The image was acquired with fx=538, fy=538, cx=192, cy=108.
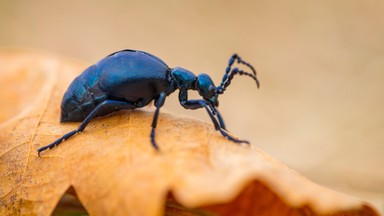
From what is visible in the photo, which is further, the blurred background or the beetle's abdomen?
the blurred background

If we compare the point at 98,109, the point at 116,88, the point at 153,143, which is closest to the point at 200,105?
the point at 116,88

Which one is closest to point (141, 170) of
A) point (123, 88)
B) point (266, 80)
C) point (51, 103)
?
point (123, 88)

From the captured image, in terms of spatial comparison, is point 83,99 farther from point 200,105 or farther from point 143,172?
point 143,172

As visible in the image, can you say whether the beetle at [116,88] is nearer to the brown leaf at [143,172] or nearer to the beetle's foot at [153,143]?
the brown leaf at [143,172]

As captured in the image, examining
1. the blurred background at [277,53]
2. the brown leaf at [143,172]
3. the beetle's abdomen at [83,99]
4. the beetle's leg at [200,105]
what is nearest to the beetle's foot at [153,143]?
the brown leaf at [143,172]

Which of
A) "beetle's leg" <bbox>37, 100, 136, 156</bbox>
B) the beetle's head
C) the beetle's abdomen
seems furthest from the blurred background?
the beetle's abdomen

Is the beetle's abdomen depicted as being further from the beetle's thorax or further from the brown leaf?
the beetle's thorax

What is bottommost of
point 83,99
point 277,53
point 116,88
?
point 277,53
